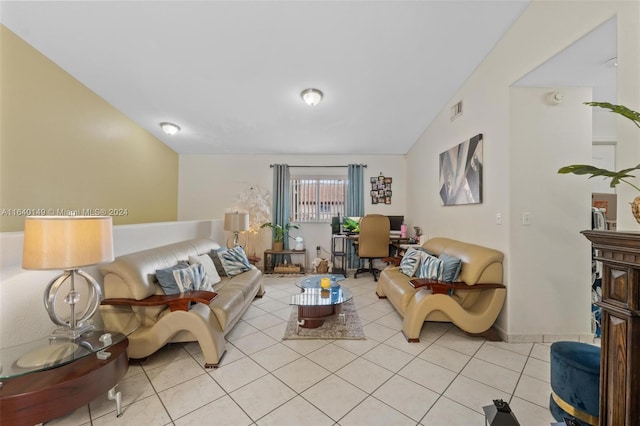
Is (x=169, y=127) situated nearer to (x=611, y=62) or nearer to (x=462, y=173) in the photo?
(x=462, y=173)

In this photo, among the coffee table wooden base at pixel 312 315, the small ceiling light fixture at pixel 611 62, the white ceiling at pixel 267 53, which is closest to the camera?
the small ceiling light fixture at pixel 611 62

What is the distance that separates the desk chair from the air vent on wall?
1.91 metres

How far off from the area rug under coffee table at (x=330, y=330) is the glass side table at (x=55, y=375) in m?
1.43

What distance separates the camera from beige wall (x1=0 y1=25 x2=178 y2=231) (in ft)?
6.96

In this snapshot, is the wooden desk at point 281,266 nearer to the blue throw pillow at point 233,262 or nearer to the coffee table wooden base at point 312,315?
the blue throw pillow at point 233,262

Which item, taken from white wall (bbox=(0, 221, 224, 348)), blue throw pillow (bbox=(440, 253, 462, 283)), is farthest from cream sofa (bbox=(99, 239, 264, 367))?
blue throw pillow (bbox=(440, 253, 462, 283))

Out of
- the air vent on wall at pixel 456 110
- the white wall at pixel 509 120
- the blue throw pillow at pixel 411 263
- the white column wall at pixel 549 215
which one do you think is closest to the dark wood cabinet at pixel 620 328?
the white wall at pixel 509 120

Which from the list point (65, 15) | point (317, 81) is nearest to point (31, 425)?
point (65, 15)

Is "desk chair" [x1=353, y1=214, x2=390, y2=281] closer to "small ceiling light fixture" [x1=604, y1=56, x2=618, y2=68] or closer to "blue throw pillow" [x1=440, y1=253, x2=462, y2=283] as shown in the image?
"blue throw pillow" [x1=440, y1=253, x2=462, y2=283]

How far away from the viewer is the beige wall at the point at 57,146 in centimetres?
212

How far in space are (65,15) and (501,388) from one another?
4606 mm

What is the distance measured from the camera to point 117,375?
1.54 metres

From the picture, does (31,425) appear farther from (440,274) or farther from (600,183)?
(600,183)

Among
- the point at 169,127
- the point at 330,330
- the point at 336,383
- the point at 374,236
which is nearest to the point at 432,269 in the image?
the point at 330,330
